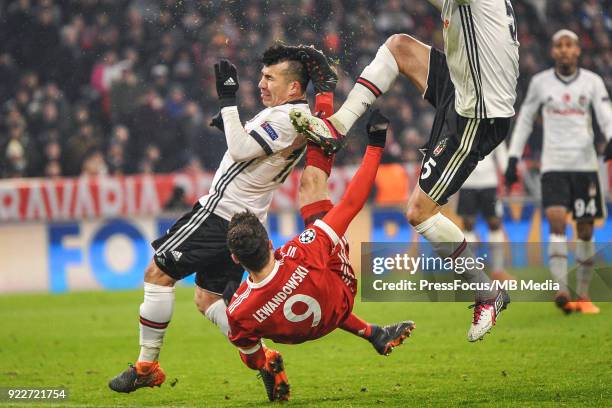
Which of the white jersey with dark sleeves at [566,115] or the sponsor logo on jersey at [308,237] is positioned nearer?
the sponsor logo on jersey at [308,237]

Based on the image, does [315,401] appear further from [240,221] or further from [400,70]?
[400,70]

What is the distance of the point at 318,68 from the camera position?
676 cm

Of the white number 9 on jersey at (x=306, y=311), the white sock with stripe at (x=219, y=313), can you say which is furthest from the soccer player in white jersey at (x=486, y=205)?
the white number 9 on jersey at (x=306, y=311)

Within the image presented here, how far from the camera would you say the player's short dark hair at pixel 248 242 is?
562 centimetres

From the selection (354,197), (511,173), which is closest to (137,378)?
(354,197)

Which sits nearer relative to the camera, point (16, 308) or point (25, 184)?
point (16, 308)

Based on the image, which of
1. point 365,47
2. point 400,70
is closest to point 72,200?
point 365,47

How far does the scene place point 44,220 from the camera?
13.7 metres

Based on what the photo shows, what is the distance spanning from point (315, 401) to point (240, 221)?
1469mm

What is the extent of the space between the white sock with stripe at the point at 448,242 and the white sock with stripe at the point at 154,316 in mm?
1692

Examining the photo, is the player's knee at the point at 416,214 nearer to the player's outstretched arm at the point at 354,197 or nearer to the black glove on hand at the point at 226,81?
the player's outstretched arm at the point at 354,197

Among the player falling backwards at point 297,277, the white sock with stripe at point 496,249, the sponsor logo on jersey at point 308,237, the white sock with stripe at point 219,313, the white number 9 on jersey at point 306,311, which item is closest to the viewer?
the player falling backwards at point 297,277

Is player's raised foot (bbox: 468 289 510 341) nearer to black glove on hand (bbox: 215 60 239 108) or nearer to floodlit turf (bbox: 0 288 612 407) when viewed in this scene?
floodlit turf (bbox: 0 288 612 407)

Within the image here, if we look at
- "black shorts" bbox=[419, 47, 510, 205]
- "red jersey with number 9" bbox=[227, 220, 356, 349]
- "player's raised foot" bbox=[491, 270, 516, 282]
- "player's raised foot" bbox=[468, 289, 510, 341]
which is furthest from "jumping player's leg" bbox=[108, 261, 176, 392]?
"player's raised foot" bbox=[491, 270, 516, 282]
